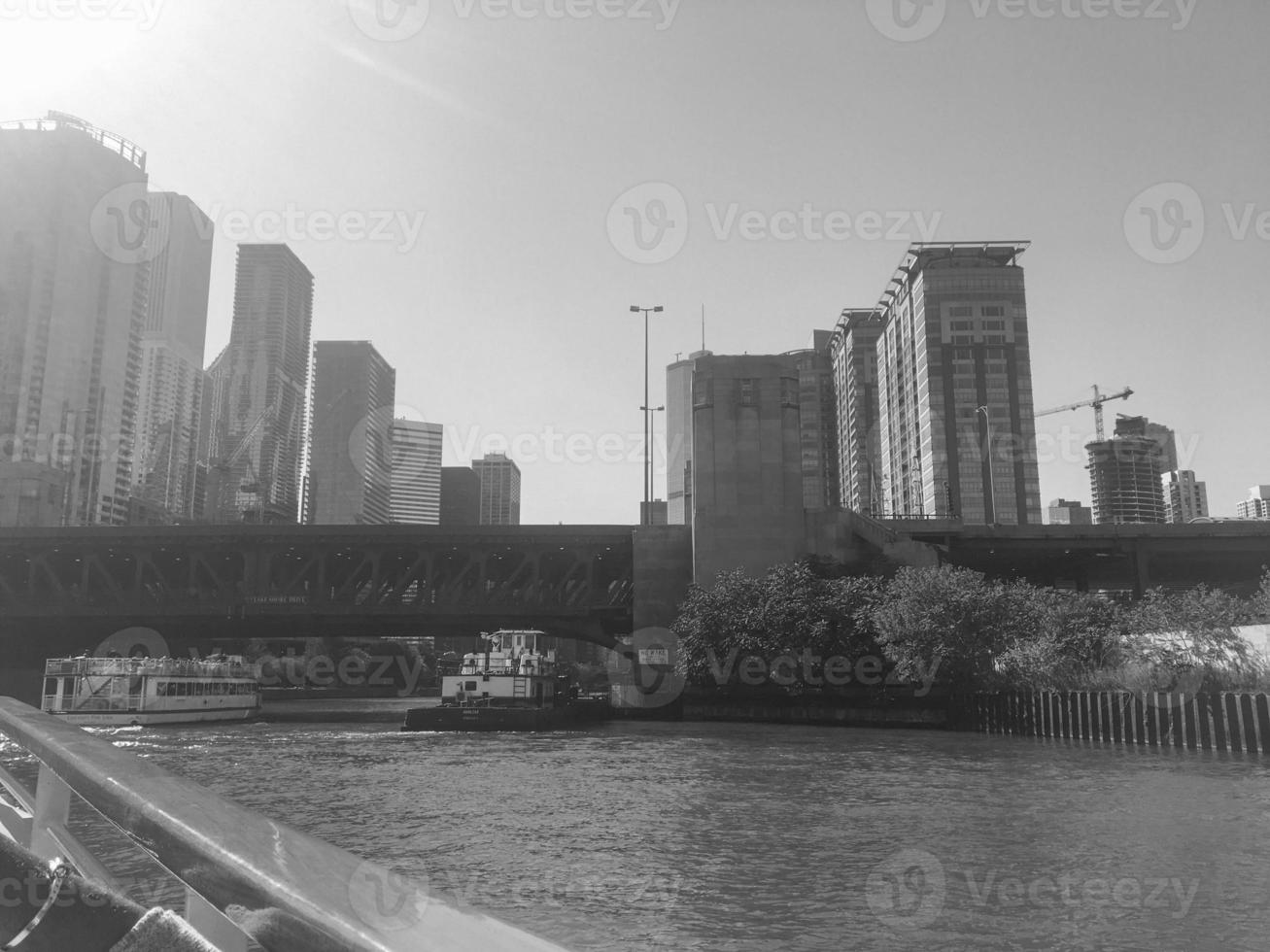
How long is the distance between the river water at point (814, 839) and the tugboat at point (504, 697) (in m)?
19.5

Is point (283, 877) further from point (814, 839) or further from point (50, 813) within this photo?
point (814, 839)

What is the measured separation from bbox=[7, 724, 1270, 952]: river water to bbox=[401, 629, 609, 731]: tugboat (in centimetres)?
1952

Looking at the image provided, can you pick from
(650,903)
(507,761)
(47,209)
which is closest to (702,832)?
(650,903)

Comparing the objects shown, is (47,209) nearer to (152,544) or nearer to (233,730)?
(152,544)

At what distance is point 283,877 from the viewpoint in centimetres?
221

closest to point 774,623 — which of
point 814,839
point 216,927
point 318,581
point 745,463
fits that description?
point 745,463

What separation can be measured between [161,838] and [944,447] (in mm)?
192963

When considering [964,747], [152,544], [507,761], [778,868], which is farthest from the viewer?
[152,544]

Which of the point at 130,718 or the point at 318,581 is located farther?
the point at 318,581

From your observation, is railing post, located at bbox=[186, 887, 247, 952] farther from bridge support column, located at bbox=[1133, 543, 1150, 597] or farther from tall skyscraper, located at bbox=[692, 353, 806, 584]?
bridge support column, located at bbox=[1133, 543, 1150, 597]

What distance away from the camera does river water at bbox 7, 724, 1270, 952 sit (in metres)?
13.5

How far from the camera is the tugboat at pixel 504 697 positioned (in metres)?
59.1

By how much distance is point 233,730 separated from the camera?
2280 inches

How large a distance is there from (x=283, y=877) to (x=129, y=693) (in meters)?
69.2
